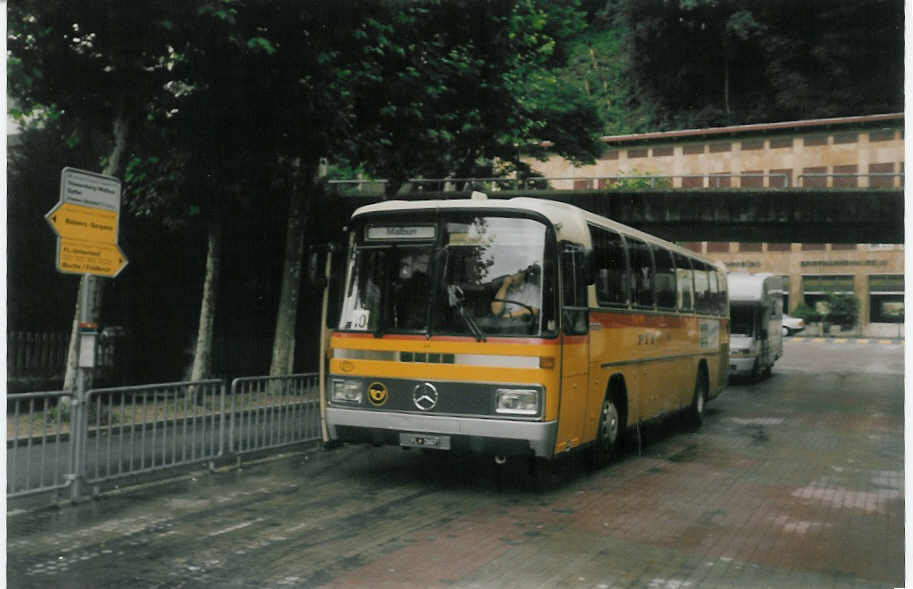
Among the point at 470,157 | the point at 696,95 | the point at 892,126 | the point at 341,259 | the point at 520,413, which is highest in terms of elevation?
the point at 470,157

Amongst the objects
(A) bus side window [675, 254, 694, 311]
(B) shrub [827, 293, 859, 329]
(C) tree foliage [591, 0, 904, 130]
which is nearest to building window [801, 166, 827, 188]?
(B) shrub [827, 293, 859, 329]

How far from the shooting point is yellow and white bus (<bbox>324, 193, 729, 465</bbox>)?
9.00 metres

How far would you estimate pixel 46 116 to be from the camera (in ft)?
48.8

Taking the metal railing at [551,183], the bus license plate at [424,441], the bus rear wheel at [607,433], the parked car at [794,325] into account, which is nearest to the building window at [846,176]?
the metal railing at [551,183]

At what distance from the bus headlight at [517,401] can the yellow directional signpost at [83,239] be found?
142 inches

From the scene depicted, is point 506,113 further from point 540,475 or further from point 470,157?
point 540,475

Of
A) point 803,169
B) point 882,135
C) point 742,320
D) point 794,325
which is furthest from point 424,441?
point 794,325

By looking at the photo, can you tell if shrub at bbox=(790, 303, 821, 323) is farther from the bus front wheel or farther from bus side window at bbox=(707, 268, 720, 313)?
the bus front wheel

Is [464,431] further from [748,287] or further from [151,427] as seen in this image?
[748,287]

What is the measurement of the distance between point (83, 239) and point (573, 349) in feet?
15.1

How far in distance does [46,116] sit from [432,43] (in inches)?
247

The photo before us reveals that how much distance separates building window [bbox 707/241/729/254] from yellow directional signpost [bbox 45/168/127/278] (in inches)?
967

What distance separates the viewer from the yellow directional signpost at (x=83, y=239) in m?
8.13

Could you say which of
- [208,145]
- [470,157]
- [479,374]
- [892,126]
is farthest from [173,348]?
[892,126]
